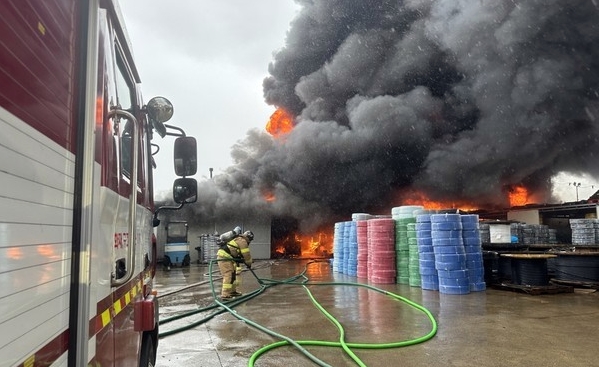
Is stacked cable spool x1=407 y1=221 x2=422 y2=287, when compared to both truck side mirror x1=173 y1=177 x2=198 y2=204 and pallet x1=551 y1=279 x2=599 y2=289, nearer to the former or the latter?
pallet x1=551 y1=279 x2=599 y2=289

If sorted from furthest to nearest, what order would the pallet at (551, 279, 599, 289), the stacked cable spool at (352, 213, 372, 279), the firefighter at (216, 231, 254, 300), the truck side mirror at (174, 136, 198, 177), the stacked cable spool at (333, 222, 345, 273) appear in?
the stacked cable spool at (333, 222, 345, 273) < the stacked cable spool at (352, 213, 372, 279) < the pallet at (551, 279, 599, 289) < the firefighter at (216, 231, 254, 300) < the truck side mirror at (174, 136, 198, 177)

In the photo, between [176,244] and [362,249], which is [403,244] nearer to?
[362,249]

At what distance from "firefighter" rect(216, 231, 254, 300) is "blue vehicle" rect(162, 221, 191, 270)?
1059 cm

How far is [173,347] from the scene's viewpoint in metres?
5.06

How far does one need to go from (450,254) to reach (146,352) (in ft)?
22.6

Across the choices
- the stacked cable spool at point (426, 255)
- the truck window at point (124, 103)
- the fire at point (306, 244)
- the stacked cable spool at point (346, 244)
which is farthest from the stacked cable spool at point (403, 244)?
the fire at point (306, 244)

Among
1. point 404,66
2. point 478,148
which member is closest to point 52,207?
point 478,148

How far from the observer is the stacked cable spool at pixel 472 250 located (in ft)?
28.7

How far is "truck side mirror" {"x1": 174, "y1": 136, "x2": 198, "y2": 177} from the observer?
3.19 metres

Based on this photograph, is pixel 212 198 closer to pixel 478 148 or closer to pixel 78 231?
pixel 478 148

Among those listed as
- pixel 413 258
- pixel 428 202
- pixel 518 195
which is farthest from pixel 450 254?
pixel 518 195

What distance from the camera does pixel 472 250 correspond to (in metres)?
8.74

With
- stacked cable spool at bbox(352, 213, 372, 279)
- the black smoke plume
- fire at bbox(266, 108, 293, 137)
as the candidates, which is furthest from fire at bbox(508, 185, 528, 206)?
stacked cable spool at bbox(352, 213, 372, 279)

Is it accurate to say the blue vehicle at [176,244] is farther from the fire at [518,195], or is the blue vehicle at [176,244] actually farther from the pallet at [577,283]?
the fire at [518,195]
